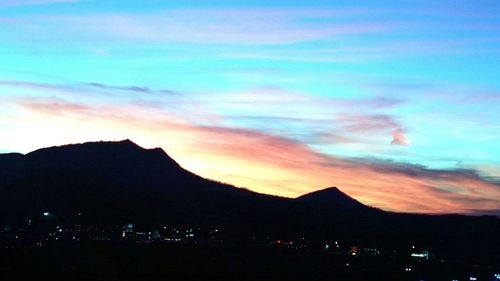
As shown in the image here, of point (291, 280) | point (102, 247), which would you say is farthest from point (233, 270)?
point (102, 247)

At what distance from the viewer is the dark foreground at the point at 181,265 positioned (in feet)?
440

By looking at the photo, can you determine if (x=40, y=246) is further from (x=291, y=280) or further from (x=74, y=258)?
(x=291, y=280)

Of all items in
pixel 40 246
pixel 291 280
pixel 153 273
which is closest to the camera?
pixel 153 273

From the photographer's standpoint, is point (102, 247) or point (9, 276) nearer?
point (9, 276)

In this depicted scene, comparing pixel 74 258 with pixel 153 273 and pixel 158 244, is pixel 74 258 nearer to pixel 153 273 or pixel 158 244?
pixel 153 273

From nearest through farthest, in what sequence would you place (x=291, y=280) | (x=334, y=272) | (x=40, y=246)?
(x=291, y=280)
(x=40, y=246)
(x=334, y=272)

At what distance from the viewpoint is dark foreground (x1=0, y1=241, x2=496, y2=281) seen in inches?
5276

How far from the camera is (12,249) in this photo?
150000mm

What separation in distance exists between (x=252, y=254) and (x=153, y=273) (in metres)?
50.3

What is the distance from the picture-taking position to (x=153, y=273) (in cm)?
14012

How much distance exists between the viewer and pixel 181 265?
160125 mm

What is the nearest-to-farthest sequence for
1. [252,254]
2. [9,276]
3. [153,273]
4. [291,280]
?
[9,276] → [153,273] → [291,280] → [252,254]

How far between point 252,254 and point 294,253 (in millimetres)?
15788

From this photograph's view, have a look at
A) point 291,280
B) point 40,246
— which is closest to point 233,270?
point 291,280
